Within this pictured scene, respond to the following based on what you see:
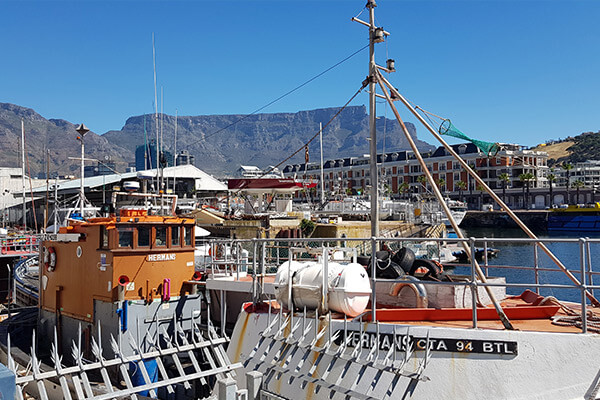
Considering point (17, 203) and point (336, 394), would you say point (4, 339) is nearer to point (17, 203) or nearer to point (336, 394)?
point (336, 394)

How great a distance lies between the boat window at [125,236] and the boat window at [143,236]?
0.25m

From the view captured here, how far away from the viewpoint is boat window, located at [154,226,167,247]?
13891 mm

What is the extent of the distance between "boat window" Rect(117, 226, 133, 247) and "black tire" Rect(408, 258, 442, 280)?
704 centimetres

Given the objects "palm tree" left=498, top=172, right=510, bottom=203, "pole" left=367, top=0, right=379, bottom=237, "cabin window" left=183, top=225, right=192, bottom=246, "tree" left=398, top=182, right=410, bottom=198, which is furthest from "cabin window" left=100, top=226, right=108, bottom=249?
"tree" left=398, top=182, right=410, bottom=198

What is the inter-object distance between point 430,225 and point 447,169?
60.3 meters

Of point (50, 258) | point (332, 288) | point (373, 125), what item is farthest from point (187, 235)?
point (332, 288)

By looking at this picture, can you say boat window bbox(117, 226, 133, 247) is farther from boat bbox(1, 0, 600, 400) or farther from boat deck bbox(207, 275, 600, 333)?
boat deck bbox(207, 275, 600, 333)

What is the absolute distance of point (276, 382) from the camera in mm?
9352

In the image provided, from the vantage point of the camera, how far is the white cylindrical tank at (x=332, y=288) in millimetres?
8992

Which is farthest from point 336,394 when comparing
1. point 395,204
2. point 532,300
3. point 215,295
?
point 395,204

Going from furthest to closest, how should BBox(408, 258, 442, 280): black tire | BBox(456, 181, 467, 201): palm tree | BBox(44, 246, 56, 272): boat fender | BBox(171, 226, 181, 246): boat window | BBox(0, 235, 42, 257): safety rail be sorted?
BBox(456, 181, 467, 201): palm tree
BBox(0, 235, 42, 257): safety rail
BBox(44, 246, 56, 272): boat fender
BBox(171, 226, 181, 246): boat window
BBox(408, 258, 442, 280): black tire

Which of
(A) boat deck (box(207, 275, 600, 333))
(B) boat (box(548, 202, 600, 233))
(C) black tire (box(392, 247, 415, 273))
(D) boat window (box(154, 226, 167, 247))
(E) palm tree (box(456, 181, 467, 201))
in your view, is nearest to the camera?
(A) boat deck (box(207, 275, 600, 333))

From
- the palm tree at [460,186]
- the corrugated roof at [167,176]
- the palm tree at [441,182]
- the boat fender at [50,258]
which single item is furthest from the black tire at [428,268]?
the palm tree at [441,182]

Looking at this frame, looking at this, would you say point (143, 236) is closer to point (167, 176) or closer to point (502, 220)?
point (167, 176)
